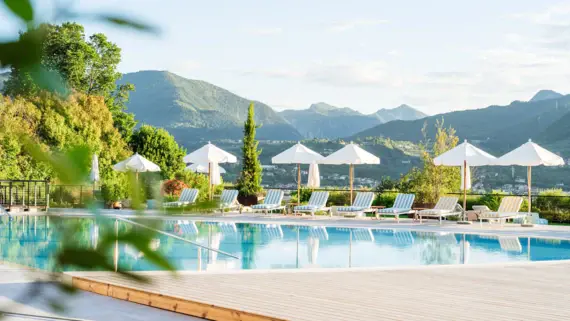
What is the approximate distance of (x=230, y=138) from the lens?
201 feet

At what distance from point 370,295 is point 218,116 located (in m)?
61.1

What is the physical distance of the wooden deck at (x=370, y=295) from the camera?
6.34m

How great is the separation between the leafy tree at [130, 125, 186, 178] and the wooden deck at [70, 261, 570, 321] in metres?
19.0

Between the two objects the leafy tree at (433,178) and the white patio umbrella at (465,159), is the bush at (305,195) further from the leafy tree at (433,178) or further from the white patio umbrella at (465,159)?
the white patio umbrella at (465,159)

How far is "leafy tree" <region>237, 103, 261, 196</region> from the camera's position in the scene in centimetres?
2202

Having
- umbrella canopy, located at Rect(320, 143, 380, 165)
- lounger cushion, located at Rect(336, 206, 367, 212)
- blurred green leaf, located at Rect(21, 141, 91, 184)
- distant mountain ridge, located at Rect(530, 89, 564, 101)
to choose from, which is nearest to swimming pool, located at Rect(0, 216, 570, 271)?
lounger cushion, located at Rect(336, 206, 367, 212)

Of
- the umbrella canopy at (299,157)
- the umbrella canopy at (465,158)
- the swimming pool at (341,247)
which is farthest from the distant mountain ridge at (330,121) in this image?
the swimming pool at (341,247)

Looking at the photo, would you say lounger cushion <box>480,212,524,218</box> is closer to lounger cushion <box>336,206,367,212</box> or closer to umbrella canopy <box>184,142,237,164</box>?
lounger cushion <box>336,206,367,212</box>

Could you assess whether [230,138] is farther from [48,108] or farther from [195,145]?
[48,108]

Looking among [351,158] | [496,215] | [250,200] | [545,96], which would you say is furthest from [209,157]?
[545,96]

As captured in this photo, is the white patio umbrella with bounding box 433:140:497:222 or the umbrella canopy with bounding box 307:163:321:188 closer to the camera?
the white patio umbrella with bounding box 433:140:497:222

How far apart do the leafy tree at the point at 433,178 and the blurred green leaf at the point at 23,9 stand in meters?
20.1

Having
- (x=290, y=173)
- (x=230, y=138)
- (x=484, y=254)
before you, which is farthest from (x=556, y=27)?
(x=230, y=138)

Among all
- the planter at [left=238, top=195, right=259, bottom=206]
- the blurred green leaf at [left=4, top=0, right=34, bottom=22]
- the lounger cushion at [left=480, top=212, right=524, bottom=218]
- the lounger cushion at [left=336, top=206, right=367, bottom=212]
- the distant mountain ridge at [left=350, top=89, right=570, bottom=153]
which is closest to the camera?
the blurred green leaf at [left=4, top=0, right=34, bottom=22]
